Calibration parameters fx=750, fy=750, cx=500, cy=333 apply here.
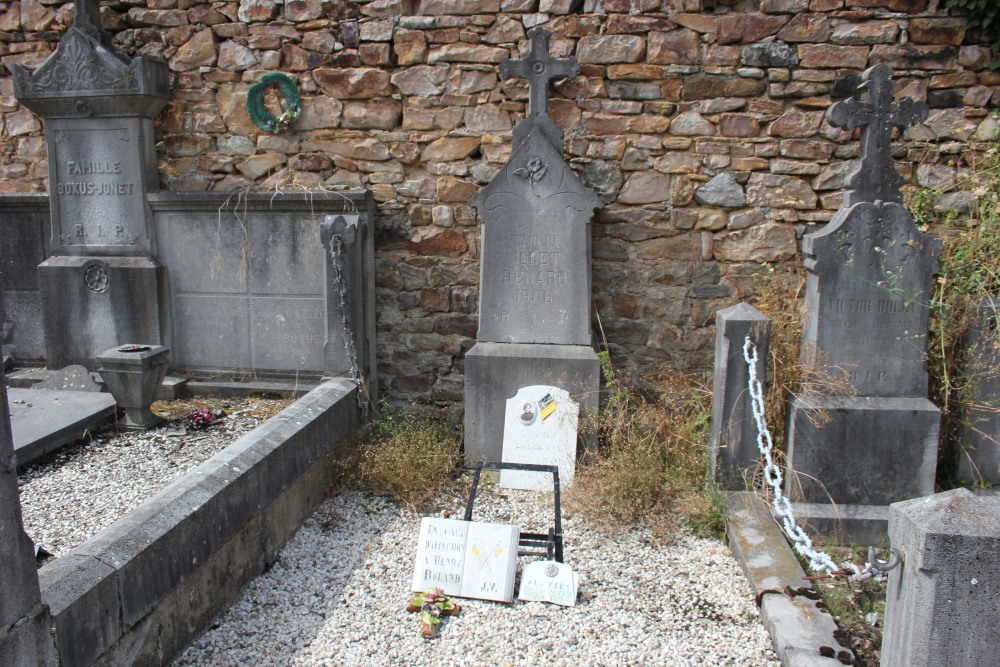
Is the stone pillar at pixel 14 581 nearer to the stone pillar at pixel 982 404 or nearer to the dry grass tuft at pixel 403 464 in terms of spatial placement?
the dry grass tuft at pixel 403 464

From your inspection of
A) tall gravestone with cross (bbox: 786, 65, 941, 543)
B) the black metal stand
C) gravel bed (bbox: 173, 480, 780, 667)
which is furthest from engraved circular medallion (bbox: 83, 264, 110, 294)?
tall gravestone with cross (bbox: 786, 65, 941, 543)

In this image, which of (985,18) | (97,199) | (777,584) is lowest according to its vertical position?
(777,584)

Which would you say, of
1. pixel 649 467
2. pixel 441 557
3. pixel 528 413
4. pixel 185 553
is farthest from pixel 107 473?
pixel 649 467

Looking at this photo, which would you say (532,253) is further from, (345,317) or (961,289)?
(961,289)

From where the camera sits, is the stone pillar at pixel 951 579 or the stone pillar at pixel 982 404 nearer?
the stone pillar at pixel 951 579

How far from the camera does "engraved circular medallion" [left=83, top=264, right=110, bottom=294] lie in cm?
533

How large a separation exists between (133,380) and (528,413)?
7.75ft

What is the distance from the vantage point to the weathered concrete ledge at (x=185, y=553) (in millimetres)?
2301

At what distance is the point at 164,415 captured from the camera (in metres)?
4.87

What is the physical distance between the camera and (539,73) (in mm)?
4734

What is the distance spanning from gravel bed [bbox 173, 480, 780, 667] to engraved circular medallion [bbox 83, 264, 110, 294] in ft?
8.91

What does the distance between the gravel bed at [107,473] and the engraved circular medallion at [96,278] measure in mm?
1057

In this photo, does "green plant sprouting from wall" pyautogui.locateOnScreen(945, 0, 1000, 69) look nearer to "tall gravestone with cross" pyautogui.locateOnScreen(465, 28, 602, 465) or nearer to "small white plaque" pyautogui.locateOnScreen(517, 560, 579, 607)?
"tall gravestone with cross" pyautogui.locateOnScreen(465, 28, 602, 465)

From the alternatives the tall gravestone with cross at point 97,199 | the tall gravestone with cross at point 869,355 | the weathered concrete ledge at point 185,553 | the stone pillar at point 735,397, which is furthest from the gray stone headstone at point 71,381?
the tall gravestone with cross at point 869,355
